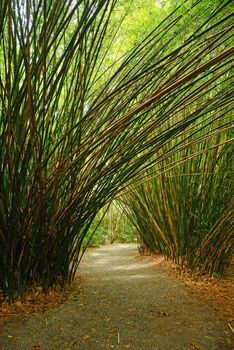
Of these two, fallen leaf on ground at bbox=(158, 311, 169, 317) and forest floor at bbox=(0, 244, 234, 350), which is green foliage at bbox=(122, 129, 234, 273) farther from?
fallen leaf on ground at bbox=(158, 311, 169, 317)

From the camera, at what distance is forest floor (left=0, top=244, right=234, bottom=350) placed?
1201 mm

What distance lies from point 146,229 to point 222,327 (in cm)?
186

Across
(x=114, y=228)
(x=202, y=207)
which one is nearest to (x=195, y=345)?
(x=202, y=207)

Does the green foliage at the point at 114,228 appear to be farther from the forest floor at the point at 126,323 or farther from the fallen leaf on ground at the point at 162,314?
the fallen leaf on ground at the point at 162,314

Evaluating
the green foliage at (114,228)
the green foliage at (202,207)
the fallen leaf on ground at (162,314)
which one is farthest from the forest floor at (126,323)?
the green foliage at (114,228)

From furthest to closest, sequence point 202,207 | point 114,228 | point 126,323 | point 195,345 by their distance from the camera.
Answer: point 114,228 < point 202,207 < point 126,323 < point 195,345

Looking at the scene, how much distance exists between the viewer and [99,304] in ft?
5.13

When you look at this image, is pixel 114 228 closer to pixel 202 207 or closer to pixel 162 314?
pixel 202 207

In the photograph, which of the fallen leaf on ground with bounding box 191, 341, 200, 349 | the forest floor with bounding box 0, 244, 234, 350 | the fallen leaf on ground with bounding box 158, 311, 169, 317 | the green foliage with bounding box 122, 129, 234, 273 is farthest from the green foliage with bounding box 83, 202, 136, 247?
the fallen leaf on ground with bounding box 191, 341, 200, 349

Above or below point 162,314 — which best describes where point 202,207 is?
above

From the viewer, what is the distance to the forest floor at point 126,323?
1201mm

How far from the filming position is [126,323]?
1378mm

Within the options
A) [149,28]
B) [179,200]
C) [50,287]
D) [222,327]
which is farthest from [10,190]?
[149,28]

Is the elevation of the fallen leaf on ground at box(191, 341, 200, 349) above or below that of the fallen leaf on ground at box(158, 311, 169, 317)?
below
